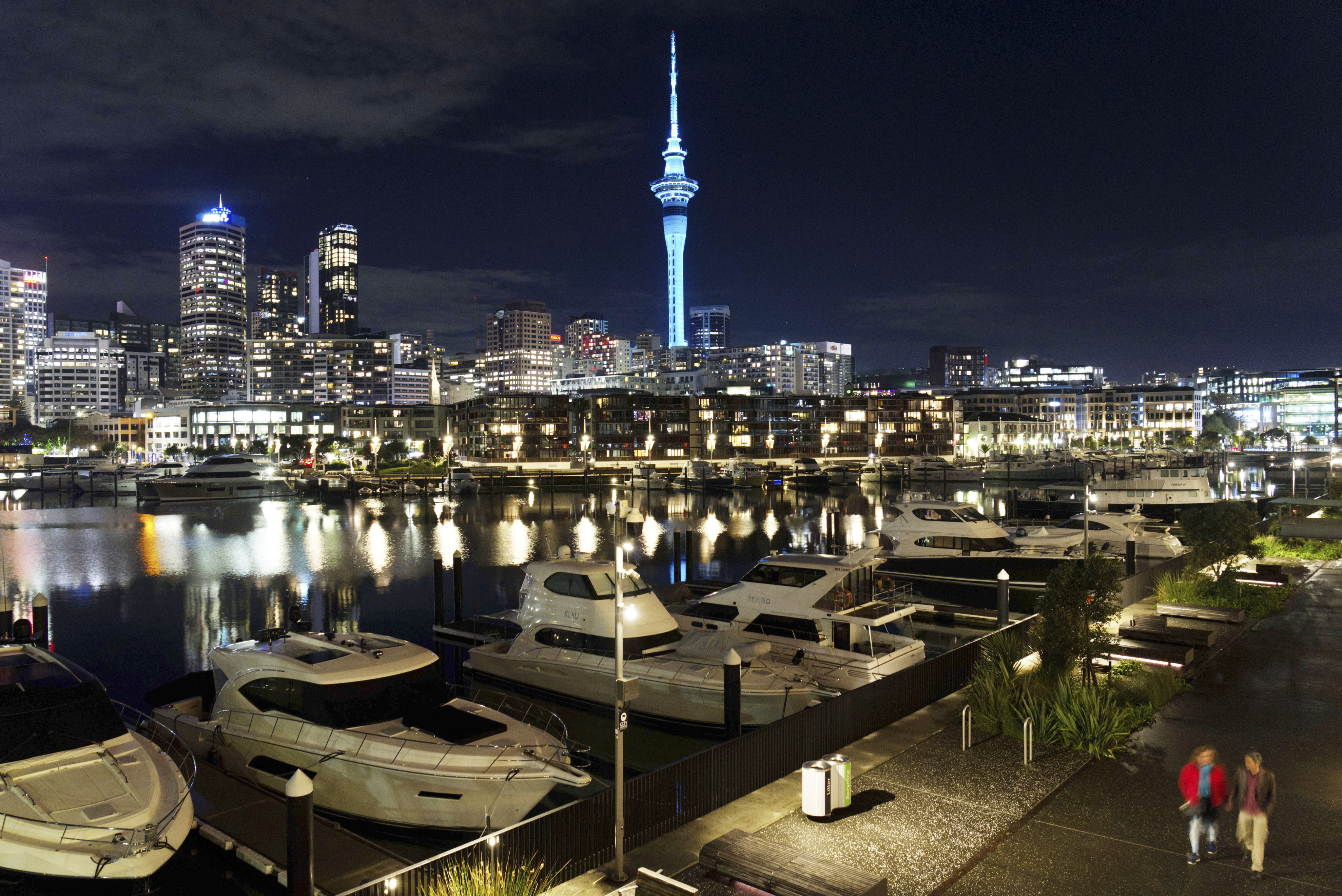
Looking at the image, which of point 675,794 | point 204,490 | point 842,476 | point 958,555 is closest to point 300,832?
point 675,794

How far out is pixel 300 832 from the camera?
8.17 meters

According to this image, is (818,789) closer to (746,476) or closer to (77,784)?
(77,784)

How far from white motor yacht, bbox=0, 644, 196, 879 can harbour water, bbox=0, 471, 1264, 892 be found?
152 inches

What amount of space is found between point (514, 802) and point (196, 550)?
49.7 meters

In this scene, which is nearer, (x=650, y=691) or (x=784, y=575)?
(x=650, y=691)

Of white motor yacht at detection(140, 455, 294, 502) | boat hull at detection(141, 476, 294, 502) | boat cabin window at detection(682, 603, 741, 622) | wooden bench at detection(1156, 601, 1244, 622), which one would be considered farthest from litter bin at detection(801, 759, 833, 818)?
white motor yacht at detection(140, 455, 294, 502)

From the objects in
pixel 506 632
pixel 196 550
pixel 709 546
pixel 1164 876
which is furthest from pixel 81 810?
pixel 196 550

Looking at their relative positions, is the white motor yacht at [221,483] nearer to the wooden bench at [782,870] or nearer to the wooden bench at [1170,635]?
the wooden bench at [1170,635]

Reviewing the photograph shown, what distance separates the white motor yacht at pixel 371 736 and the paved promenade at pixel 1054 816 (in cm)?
433

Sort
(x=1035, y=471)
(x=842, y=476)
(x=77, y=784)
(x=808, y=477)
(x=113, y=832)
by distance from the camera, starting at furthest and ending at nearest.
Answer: (x=1035, y=471), (x=842, y=476), (x=808, y=477), (x=77, y=784), (x=113, y=832)

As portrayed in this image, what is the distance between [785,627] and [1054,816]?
37.0 feet

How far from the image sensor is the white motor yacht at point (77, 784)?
9875 millimetres

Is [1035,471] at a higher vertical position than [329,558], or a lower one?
higher

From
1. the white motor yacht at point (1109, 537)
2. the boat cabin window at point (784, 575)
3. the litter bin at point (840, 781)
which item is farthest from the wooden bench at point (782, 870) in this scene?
the white motor yacht at point (1109, 537)
